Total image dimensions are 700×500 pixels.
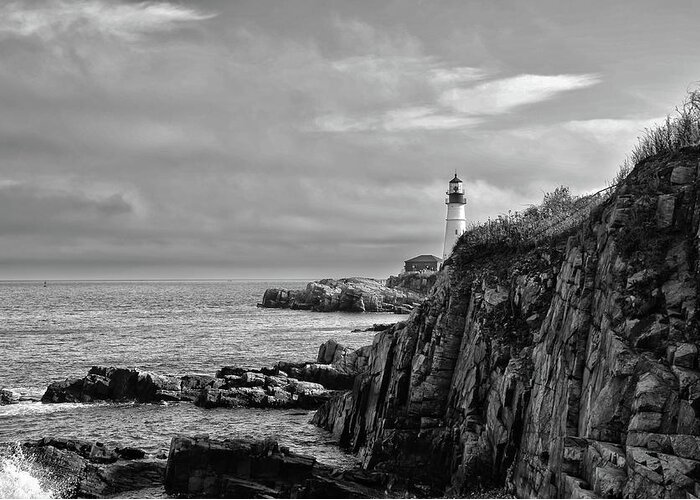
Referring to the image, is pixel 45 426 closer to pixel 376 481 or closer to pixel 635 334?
pixel 376 481

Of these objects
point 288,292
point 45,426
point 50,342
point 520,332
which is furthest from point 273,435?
point 288,292

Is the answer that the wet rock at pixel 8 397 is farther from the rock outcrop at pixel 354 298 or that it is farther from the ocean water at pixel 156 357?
the rock outcrop at pixel 354 298

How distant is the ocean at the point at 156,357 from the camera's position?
124ft

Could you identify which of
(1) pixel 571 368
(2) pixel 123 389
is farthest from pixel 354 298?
(1) pixel 571 368

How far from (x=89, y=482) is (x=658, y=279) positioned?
23040 millimetres

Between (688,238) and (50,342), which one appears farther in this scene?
(50,342)

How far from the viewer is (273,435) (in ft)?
121

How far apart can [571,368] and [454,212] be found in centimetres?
5549

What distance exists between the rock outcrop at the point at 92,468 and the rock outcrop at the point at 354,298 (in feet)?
337

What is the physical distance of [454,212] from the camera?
242ft

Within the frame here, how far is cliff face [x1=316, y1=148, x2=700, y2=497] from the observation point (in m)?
15.4

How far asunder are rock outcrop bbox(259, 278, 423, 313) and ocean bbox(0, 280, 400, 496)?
680cm

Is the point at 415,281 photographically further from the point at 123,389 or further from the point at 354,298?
the point at 123,389

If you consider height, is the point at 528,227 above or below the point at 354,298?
above
